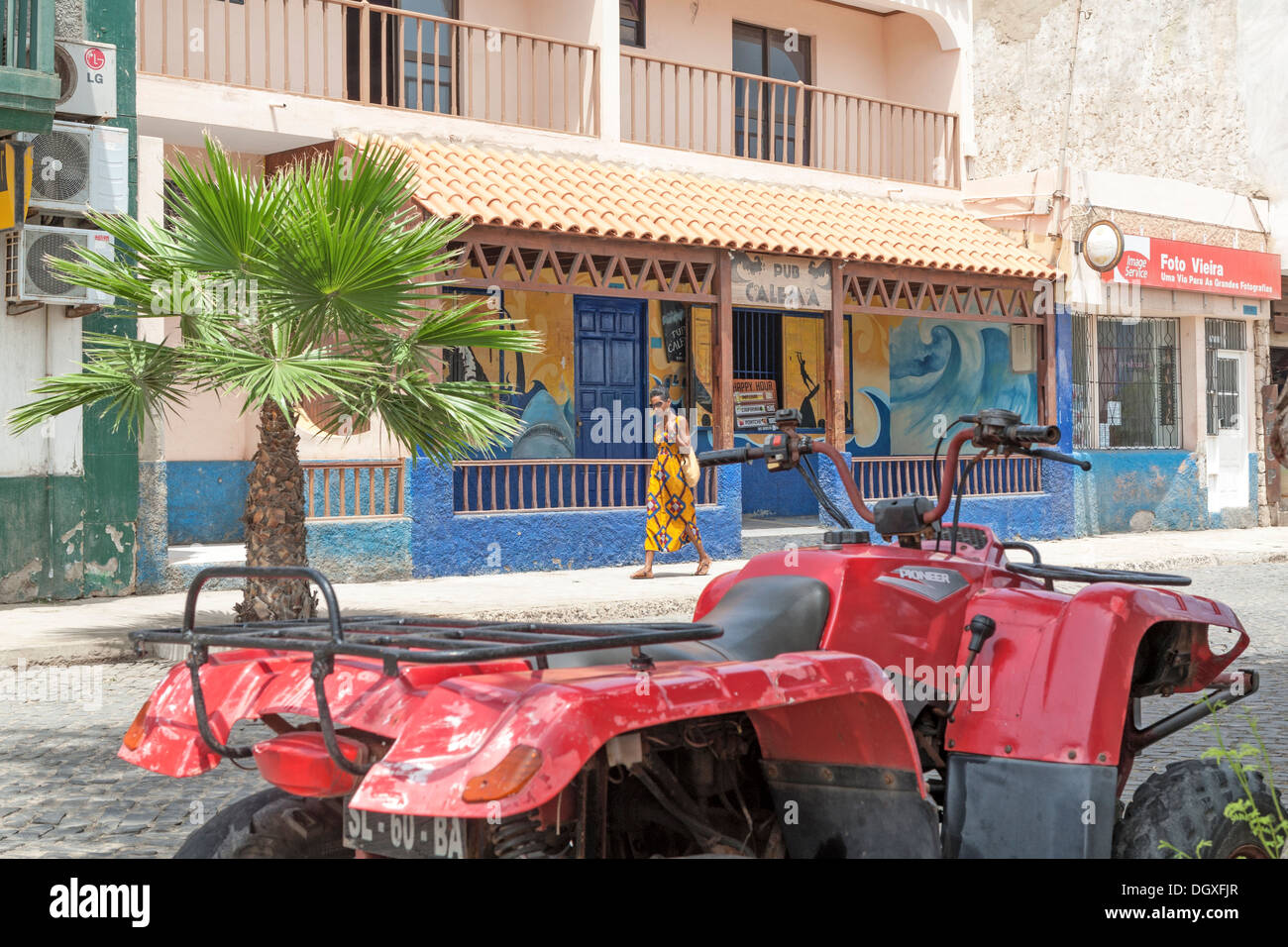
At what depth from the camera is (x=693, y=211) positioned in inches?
636

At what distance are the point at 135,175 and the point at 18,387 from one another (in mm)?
2133

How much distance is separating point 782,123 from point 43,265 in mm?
11117

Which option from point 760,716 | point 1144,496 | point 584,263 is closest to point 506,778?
point 760,716

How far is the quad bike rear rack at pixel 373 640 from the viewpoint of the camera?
2582 mm

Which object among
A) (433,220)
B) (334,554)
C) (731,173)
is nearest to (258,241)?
(433,220)

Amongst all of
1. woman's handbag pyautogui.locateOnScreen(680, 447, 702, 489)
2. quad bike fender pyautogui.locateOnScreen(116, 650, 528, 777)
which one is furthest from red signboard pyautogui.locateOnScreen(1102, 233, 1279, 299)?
quad bike fender pyautogui.locateOnScreen(116, 650, 528, 777)

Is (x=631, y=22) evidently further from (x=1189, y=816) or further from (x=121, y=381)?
(x=1189, y=816)

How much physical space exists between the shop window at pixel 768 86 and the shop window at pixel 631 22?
5.22 feet

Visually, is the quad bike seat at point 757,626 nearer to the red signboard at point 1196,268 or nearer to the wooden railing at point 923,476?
the wooden railing at point 923,476

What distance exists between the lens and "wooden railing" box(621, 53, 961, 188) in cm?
1795

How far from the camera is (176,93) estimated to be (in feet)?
44.5

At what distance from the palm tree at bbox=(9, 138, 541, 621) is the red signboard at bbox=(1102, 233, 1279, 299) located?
13296mm

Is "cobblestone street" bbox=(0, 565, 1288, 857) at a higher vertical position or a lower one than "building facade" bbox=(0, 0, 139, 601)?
lower

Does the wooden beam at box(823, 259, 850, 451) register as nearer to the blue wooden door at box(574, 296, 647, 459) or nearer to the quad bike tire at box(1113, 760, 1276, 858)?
the blue wooden door at box(574, 296, 647, 459)
